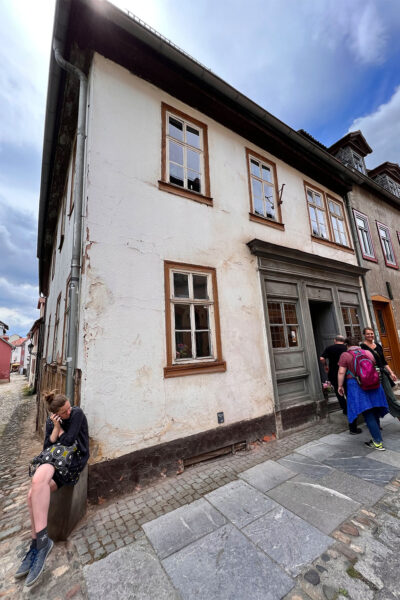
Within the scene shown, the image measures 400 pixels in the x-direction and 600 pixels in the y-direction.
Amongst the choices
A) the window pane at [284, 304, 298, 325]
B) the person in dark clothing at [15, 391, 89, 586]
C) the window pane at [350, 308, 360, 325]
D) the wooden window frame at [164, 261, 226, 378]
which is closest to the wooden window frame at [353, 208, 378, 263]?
the window pane at [350, 308, 360, 325]

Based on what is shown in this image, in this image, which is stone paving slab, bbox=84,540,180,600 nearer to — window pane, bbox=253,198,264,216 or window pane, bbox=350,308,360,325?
window pane, bbox=253,198,264,216

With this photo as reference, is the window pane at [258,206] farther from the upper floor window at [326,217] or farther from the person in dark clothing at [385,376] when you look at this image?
the person in dark clothing at [385,376]

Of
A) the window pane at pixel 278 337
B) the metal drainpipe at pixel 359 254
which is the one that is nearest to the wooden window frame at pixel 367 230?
the metal drainpipe at pixel 359 254

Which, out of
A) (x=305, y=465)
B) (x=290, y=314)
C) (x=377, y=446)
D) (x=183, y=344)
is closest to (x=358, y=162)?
(x=290, y=314)

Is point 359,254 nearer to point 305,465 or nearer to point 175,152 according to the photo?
point 175,152

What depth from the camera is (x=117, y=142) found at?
4387mm

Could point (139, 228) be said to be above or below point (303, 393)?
above

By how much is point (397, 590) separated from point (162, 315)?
3.63 metres

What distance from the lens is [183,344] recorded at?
442cm

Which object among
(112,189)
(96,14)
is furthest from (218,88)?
(112,189)

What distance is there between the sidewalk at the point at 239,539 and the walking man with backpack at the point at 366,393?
1.63 feet

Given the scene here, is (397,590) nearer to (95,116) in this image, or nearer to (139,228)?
(139,228)

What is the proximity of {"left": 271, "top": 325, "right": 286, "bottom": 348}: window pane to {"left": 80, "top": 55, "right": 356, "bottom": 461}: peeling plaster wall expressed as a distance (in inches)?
19.1

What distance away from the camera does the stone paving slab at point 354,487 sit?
2.97 metres
